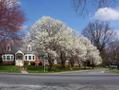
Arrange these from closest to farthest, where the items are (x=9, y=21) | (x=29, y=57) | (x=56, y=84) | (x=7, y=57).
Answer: (x=56, y=84) → (x=9, y=21) → (x=7, y=57) → (x=29, y=57)

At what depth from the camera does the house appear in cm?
9038

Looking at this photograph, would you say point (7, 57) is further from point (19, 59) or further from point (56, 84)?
point (56, 84)

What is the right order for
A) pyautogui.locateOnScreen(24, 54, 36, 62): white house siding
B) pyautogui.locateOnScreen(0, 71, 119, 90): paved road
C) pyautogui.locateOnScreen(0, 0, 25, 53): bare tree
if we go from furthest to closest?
pyautogui.locateOnScreen(24, 54, 36, 62): white house siding
pyautogui.locateOnScreen(0, 0, 25, 53): bare tree
pyautogui.locateOnScreen(0, 71, 119, 90): paved road

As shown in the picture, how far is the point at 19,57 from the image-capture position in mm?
91188

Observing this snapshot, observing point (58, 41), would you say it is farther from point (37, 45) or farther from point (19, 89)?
point (19, 89)

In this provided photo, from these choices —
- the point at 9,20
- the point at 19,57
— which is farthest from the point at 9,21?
the point at 19,57

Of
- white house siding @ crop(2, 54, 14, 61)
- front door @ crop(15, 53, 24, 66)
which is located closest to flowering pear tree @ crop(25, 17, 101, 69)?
front door @ crop(15, 53, 24, 66)

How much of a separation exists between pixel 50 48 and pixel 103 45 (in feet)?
144

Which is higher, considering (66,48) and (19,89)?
(66,48)

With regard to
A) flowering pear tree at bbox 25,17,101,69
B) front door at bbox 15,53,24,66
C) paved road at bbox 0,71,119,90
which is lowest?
paved road at bbox 0,71,119,90

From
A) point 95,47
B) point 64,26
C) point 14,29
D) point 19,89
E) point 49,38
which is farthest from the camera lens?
point 95,47

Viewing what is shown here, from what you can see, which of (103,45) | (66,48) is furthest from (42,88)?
(103,45)

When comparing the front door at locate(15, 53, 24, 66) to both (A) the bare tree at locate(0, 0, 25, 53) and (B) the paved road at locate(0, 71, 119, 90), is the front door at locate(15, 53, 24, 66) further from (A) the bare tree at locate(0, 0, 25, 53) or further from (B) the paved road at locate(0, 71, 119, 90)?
(B) the paved road at locate(0, 71, 119, 90)

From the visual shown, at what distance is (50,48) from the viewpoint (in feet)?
250
